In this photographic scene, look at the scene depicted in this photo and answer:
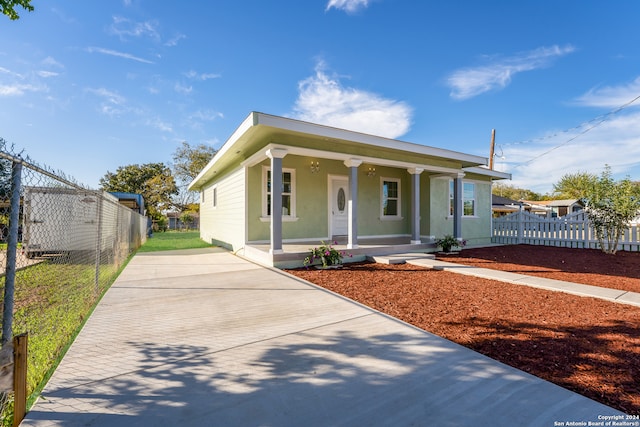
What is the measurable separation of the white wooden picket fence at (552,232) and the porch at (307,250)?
5.46 meters

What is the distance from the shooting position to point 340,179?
380 inches

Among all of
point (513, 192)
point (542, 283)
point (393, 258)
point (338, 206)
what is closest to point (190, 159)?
point (338, 206)

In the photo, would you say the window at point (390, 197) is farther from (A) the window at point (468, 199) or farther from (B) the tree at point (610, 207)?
(B) the tree at point (610, 207)

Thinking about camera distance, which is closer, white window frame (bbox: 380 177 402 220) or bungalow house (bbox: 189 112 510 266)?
bungalow house (bbox: 189 112 510 266)

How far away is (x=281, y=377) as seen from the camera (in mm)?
2084

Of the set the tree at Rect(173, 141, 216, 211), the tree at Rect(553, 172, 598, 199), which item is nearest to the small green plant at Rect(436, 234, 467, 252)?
the tree at Rect(173, 141, 216, 211)

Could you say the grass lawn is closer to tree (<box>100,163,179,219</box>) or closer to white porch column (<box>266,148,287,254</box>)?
white porch column (<box>266,148,287,254</box>)

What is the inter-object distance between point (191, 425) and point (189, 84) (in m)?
14.2

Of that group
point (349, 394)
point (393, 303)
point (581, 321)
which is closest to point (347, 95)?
point (393, 303)

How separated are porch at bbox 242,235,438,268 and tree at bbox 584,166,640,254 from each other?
5.68m

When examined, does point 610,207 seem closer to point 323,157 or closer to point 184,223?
point 323,157

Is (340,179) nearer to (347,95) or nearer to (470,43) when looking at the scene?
(347,95)

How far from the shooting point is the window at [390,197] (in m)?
10.6

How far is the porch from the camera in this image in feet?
22.0
